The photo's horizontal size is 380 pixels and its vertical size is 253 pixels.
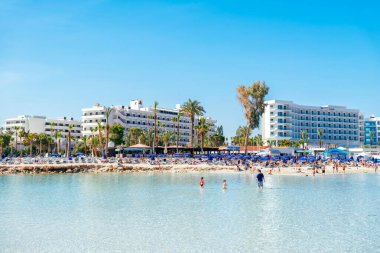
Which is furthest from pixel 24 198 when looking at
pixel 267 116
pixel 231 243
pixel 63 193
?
pixel 267 116

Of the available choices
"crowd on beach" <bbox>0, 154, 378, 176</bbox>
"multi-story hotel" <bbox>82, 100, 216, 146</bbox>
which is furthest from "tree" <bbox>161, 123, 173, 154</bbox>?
"crowd on beach" <bbox>0, 154, 378, 176</bbox>

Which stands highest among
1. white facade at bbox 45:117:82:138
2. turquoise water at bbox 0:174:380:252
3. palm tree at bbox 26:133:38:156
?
white facade at bbox 45:117:82:138

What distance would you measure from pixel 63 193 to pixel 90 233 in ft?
59.0

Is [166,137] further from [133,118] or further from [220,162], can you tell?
[220,162]

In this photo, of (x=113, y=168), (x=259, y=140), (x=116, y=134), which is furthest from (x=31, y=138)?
(x=259, y=140)

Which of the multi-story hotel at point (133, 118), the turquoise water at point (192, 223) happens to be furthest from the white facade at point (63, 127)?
the turquoise water at point (192, 223)

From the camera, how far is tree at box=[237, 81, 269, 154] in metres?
79.1

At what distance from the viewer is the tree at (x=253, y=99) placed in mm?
79062

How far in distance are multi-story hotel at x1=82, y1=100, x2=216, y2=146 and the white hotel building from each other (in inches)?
1024

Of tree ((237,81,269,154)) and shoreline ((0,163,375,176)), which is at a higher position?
tree ((237,81,269,154))

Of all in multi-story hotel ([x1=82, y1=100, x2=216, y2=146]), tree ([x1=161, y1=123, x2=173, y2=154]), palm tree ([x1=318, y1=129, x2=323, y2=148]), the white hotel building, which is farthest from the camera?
the white hotel building

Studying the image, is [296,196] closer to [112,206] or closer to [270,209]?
[270,209]

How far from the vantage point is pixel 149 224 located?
20.1m

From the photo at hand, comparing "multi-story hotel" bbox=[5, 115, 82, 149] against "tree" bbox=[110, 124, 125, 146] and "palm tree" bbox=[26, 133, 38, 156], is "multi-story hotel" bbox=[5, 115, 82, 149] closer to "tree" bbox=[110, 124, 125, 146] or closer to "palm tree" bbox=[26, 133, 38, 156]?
"palm tree" bbox=[26, 133, 38, 156]
